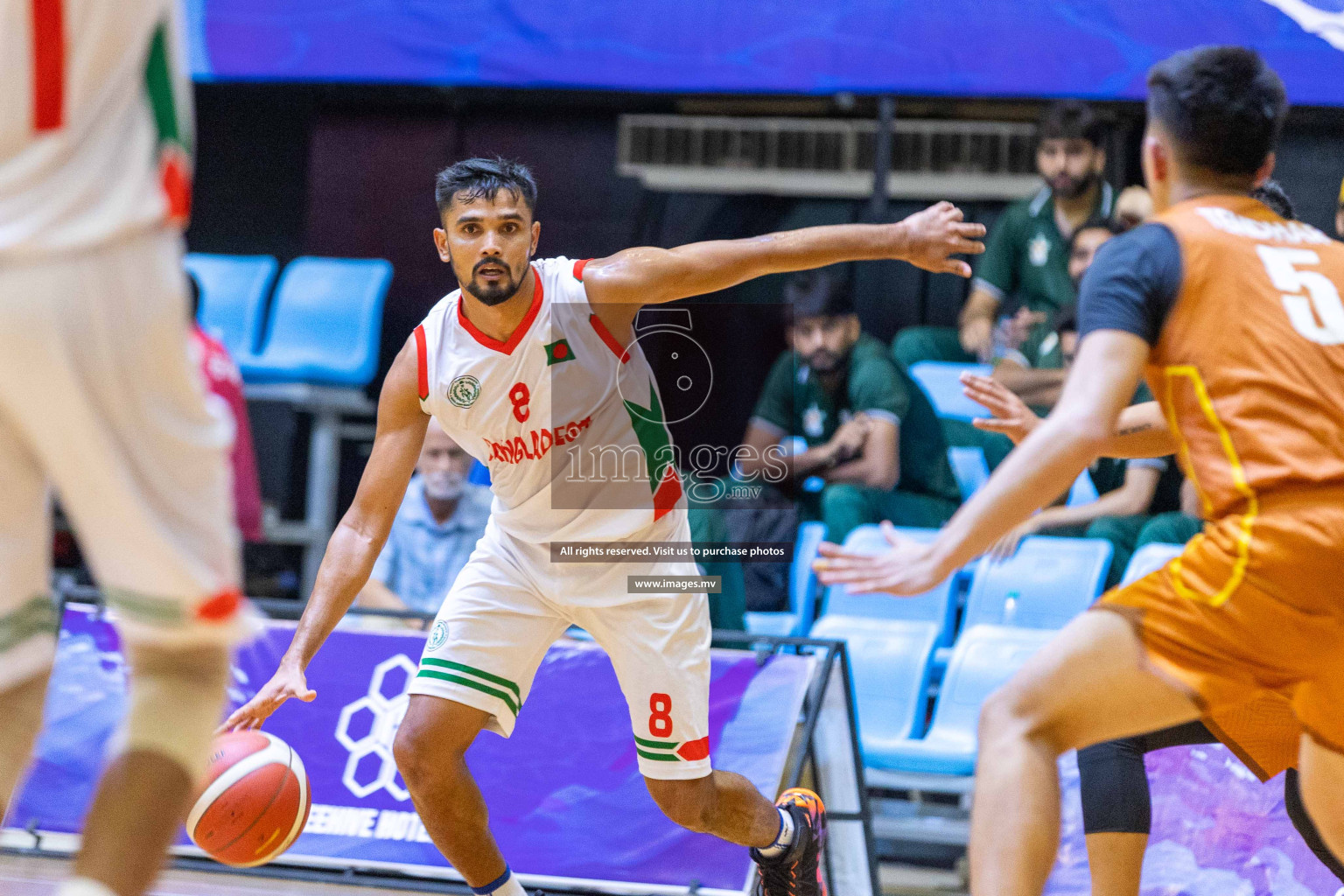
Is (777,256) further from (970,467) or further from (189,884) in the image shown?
(970,467)

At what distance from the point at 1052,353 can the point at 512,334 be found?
371 centimetres

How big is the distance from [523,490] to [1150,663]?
216 centimetres

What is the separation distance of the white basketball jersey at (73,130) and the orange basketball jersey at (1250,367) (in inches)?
80.9

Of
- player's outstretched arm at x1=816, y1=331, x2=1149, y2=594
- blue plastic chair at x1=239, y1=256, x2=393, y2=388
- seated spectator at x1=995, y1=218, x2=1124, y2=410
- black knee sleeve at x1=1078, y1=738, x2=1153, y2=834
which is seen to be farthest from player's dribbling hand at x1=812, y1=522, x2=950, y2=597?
blue plastic chair at x1=239, y1=256, x2=393, y2=388

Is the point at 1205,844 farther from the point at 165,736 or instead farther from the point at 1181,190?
the point at 165,736

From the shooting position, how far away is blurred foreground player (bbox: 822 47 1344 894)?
9.02 ft

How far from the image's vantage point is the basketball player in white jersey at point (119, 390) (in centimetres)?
212

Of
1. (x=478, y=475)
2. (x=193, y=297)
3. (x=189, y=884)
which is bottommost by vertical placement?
(x=189, y=884)

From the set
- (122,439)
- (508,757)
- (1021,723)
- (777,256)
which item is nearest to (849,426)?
(508,757)

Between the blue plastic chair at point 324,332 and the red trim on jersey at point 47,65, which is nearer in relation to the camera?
the red trim on jersey at point 47,65

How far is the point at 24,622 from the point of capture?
238 cm

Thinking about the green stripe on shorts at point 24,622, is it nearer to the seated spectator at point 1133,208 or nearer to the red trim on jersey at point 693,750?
the red trim on jersey at point 693,750

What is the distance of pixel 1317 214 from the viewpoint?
8344 millimetres

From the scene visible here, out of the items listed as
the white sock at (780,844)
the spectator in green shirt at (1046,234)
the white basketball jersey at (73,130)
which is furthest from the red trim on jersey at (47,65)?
the spectator in green shirt at (1046,234)
